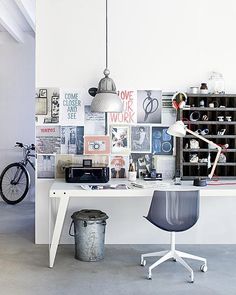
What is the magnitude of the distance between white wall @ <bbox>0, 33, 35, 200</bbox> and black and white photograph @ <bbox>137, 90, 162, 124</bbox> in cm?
325

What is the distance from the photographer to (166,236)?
15.9 ft

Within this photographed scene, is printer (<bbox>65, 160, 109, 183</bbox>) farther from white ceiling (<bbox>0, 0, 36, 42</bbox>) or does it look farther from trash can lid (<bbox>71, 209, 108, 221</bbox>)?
white ceiling (<bbox>0, 0, 36, 42</bbox>)

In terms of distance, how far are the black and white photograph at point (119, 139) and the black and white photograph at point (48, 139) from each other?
586mm

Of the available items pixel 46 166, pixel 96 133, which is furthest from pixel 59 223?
pixel 96 133

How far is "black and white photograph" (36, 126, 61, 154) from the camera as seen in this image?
4.79m

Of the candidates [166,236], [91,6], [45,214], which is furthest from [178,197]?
[91,6]

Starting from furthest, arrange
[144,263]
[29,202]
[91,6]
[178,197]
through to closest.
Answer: [29,202], [91,6], [144,263], [178,197]

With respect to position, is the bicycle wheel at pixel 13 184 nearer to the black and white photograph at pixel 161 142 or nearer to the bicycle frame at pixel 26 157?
the bicycle frame at pixel 26 157

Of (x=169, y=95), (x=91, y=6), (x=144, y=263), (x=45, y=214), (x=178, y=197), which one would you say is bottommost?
(x=144, y=263)

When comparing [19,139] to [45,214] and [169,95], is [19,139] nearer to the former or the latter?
[45,214]

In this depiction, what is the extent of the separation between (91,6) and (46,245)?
2608 millimetres

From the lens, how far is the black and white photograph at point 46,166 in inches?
189

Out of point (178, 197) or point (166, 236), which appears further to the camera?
point (166, 236)

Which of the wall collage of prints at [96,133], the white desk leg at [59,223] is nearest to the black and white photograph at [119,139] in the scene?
the wall collage of prints at [96,133]
